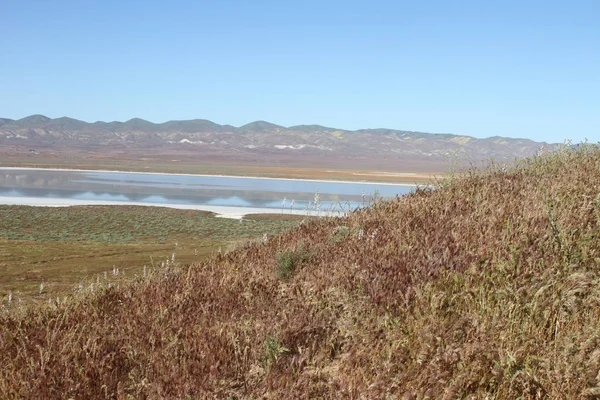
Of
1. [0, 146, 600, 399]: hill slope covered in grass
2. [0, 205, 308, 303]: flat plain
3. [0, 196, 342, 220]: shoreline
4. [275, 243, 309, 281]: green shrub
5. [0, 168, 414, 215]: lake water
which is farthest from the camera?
[0, 168, 414, 215]: lake water

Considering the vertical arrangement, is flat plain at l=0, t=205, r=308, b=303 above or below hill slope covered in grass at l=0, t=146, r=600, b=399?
below

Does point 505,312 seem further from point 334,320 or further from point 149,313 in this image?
point 149,313

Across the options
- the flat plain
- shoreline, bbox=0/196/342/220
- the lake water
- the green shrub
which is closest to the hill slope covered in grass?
the green shrub

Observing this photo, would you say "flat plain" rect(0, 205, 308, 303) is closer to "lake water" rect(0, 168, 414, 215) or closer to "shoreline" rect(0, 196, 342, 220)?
"shoreline" rect(0, 196, 342, 220)

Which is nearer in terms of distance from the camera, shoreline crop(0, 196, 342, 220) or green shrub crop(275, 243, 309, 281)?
green shrub crop(275, 243, 309, 281)

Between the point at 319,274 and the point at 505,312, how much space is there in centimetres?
207

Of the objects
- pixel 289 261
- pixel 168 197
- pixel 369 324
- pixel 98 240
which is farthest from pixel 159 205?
pixel 369 324

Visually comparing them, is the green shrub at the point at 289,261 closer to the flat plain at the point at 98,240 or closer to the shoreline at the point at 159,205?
the flat plain at the point at 98,240

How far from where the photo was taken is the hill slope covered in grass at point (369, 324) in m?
3.46

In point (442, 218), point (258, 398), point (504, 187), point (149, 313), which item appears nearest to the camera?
point (258, 398)

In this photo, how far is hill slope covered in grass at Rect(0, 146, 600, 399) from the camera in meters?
3.46

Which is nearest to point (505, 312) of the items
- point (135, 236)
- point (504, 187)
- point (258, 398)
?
point (258, 398)

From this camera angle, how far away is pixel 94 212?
4128 cm

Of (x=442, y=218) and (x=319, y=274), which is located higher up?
(x=442, y=218)
